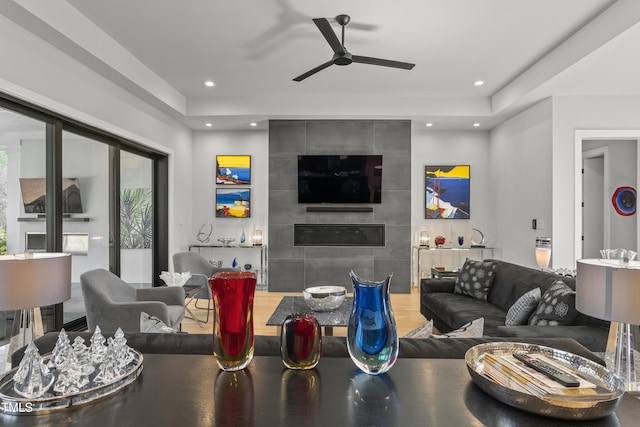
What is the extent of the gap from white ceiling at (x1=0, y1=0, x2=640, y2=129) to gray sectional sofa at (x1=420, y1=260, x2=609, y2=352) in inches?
78.6

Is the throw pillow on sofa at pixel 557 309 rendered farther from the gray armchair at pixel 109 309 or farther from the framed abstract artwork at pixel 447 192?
the framed abstract artwork at pixel 447 192

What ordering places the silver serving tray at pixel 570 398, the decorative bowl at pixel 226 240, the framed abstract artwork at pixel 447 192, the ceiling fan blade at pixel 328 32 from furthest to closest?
the framed abstract artwork at pixel 447 192, the decorative bowl at pixel 226 240, the ceiling fan blade at pixel 328 32, the silver serving tray at pixel 570 398

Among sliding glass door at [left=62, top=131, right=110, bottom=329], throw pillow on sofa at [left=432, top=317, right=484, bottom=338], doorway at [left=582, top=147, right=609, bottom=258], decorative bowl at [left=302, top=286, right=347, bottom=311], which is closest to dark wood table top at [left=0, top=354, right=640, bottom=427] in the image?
throw pillow on sofa at [left=432, top=317, right=484, bottom=338]

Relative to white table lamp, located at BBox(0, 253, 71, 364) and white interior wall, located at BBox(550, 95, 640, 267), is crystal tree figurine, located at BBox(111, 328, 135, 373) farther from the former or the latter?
white interior wall, located at BBox(550, 95, 640, 267)

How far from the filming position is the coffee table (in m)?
2.67

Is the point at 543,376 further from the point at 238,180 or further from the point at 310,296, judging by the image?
the point at 238,180

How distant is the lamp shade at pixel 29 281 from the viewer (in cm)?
151

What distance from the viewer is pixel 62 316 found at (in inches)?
132

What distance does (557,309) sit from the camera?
2238mm

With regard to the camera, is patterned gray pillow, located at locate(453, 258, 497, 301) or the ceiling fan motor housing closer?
the ceiling fan motor housing

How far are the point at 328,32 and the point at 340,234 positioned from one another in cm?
326

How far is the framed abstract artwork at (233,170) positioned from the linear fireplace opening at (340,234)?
1.28 m

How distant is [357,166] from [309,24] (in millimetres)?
2537

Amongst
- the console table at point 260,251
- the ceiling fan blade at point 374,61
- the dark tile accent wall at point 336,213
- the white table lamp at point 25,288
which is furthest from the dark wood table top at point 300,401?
the console table at point 260,251
